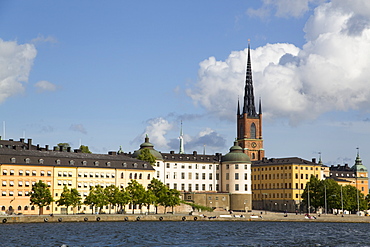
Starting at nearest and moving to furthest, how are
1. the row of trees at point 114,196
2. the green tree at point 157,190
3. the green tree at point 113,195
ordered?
the row of trees at point 114,196 → the green tree at point 113,195 → the green tree at point 157,190

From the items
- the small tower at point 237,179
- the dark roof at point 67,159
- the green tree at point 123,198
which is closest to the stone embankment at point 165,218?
the green tree at point 123,198

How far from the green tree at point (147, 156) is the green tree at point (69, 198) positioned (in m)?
34.1

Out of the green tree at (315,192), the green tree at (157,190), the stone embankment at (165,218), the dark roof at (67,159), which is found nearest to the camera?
the stone embankment at (165,218)

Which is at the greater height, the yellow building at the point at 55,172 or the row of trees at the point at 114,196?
the yellow building at the point at 55,172

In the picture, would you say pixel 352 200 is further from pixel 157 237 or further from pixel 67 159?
pixel 157 237

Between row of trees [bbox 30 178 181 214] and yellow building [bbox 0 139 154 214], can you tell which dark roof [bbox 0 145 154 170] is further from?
row of trees [bbox 30 178 181 214]

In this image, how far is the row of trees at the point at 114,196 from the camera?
132500 millimetres

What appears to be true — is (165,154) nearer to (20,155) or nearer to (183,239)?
(20,155)

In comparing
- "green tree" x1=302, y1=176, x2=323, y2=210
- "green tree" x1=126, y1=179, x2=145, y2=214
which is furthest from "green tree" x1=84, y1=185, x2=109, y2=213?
"green tree" x1=302, y1=176, x2=323, y2=210

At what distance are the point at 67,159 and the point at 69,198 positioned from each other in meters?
13.5

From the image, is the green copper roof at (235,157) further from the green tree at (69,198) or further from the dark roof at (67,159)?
the green tree at (69,198)

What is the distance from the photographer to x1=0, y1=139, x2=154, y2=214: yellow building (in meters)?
134

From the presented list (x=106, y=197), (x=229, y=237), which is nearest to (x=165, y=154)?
(x=106, y=197)

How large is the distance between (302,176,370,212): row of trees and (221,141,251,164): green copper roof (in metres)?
18.7
